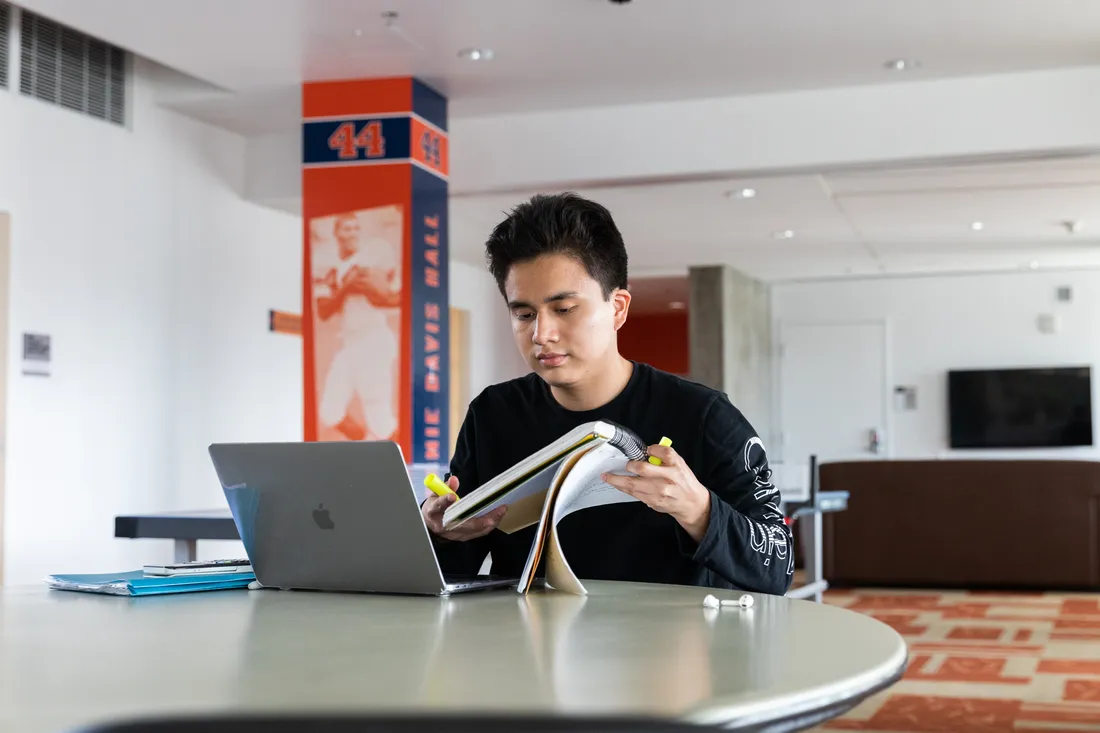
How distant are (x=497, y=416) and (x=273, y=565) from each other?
1.46ft

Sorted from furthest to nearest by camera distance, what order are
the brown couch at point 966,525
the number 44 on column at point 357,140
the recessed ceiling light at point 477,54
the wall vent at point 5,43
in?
the brown couch at point 966,525, the number 44 on column at point 357,140, the recessed ceiling light at point 477,54, the wall vent at point 5,43

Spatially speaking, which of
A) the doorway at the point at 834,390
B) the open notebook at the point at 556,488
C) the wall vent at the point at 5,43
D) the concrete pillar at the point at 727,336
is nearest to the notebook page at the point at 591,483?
the open notebook at the point at 556,488

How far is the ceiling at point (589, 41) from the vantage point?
15.9 ft

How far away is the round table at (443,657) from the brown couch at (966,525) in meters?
6.70

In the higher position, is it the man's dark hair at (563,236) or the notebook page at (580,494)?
the man's dark hair at (563,236)

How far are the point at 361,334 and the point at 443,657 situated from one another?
480cm

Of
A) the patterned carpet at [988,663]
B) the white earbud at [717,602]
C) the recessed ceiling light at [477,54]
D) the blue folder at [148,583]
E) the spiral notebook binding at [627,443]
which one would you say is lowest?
the patterned carpet at [988,663]

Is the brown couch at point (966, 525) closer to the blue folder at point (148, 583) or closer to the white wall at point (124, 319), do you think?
the white wall at point (124, 319)

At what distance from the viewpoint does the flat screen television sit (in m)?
11.0

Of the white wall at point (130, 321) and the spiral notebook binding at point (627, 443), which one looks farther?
the white wall at point (130, 321)

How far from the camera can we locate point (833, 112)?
607cm

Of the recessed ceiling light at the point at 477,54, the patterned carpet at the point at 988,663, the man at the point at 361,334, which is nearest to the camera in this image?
the patterned carpet at the point at 988,663

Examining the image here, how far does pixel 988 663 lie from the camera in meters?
5.05

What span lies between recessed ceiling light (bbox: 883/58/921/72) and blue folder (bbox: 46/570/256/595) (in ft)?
15.2
